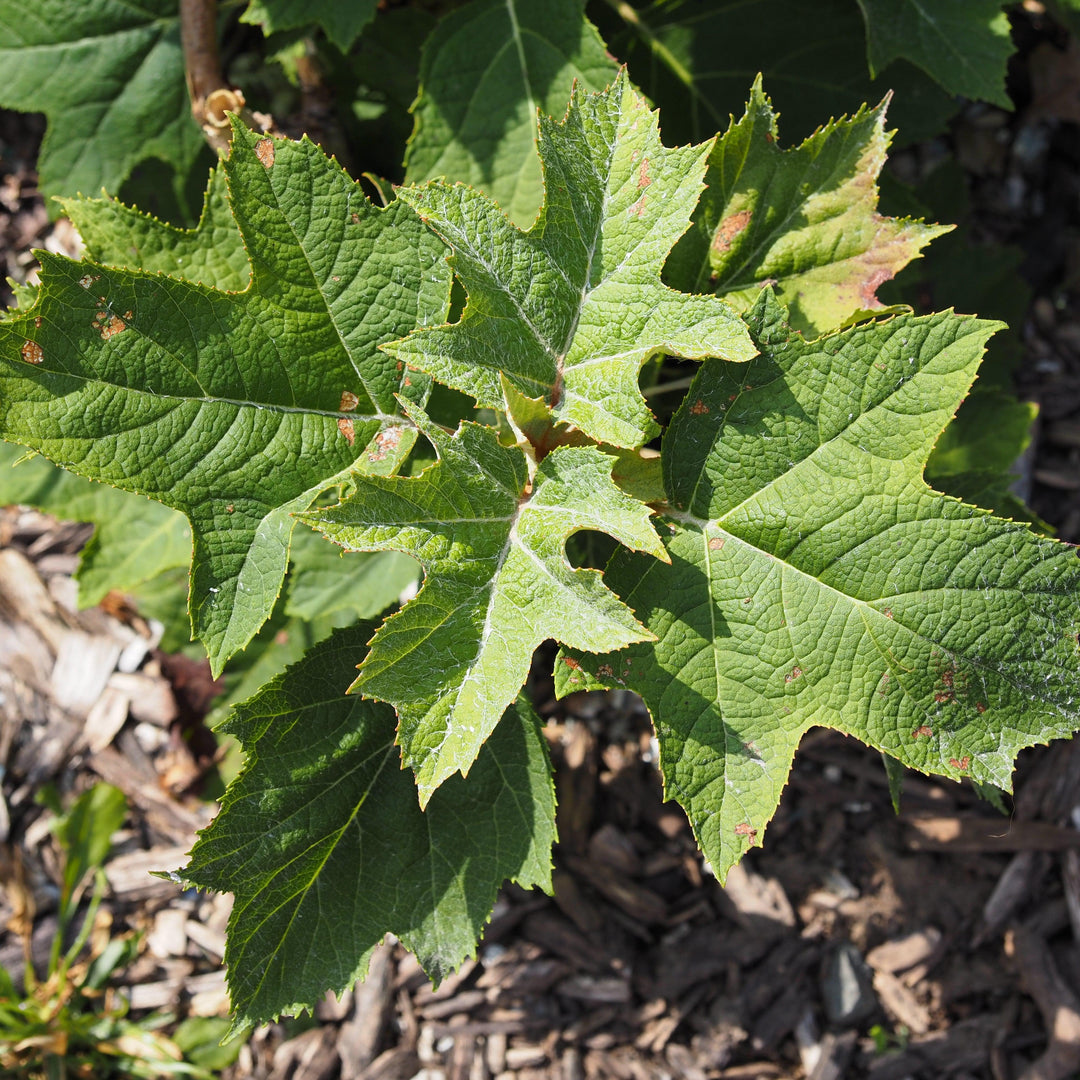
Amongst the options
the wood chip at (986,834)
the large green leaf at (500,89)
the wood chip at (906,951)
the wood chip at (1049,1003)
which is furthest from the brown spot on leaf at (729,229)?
the wood chip at (1049,1003)

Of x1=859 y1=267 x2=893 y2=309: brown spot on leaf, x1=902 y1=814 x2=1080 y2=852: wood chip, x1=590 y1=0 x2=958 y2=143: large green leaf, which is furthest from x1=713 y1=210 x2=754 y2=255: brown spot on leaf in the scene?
x1=902 y1=814 x2=1080 y2=852: wood chip

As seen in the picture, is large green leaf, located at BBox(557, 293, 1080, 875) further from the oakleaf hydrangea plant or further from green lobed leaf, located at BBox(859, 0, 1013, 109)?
green lobed leaf, located at BBox(859, 0, 1013, 109)

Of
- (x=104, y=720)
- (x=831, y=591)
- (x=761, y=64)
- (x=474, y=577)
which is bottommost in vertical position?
(x=104, y=720)

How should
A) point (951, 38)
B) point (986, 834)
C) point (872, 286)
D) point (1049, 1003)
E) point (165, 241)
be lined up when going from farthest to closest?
point (986, 834), point (1049, 1003), point (951, 38), point (165, 241), point (872, 286)

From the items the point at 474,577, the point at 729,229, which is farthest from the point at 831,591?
the point at 729,229

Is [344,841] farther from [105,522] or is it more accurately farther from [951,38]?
[951,38]

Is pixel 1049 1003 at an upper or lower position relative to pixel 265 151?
lower
